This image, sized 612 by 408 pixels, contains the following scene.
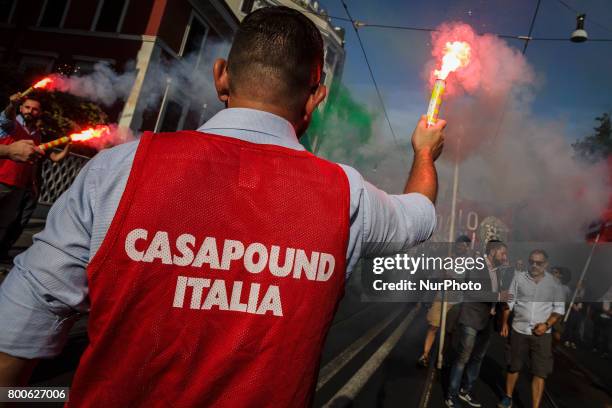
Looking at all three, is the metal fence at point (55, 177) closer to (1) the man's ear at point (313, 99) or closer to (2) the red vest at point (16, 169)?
(2) the red vest at point (16, 169)

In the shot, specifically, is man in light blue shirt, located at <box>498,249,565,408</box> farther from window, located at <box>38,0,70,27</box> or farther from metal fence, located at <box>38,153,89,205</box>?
window, located at <box>38,0,70,27</box>

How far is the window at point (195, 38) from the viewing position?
1534cm

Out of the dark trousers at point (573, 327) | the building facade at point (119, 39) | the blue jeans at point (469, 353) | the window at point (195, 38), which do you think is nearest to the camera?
the blue jeans at point (469, 353)

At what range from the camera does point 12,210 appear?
4.58 m

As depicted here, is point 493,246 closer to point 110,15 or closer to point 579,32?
point 579,32

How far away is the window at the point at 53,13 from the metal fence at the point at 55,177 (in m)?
8.62

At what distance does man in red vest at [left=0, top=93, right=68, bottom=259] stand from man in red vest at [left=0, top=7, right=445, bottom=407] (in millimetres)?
4180

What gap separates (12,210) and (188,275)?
5.21 m

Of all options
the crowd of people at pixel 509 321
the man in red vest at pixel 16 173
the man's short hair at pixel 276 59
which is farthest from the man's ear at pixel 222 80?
→ the crowd of people at pixel 509 321

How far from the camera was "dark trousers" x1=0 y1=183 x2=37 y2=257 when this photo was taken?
4469mm

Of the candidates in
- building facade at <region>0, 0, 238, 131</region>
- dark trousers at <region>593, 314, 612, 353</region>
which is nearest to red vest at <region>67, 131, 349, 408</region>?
dark trousers at <region>593, 314, 612, 353</region>

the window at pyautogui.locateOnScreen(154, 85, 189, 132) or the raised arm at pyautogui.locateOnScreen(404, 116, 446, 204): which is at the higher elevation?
the window at pyautogui.locateOnScreen(154, 85, 189, 132)

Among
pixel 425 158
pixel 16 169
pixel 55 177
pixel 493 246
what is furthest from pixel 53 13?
pixel 425 158

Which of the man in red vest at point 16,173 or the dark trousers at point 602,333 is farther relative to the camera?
the dark trousers at point 602,333
